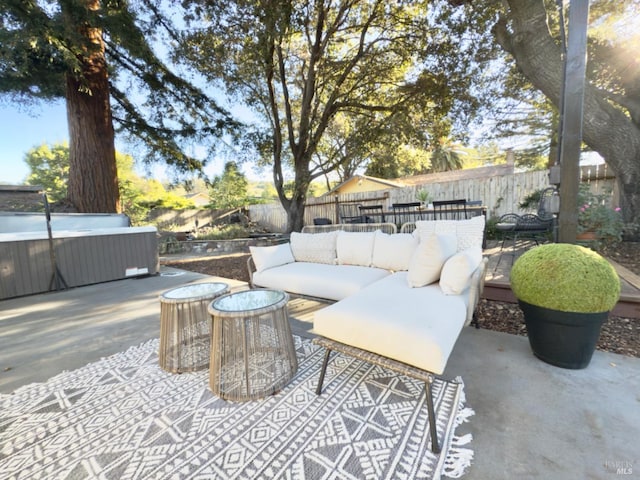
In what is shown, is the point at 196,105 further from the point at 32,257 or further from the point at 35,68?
the point at 32,257

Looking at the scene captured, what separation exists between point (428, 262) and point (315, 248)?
148cm

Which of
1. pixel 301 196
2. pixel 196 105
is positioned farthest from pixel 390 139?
pixel 196 105

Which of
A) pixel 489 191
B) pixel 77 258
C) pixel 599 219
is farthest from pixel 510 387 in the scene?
pixel 489 191

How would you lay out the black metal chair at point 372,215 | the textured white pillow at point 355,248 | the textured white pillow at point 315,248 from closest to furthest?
the textured white pillow at point 355,248
the textured white pillow at point 315,248
the black metal chair at point 372,215

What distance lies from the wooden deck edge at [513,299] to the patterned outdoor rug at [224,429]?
5.43 feet

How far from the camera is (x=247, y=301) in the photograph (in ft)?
5.81

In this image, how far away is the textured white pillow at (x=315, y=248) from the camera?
3082 millimetres

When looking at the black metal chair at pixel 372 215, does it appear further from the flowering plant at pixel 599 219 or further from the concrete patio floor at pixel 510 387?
the concrete patio floor at pixel 510 387

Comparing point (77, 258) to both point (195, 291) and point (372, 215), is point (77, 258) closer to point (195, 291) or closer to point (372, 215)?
point (195, 291)

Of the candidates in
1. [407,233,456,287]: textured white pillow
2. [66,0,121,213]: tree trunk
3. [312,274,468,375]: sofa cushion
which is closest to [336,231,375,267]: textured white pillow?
[407,233,456,287]: textured white pillow

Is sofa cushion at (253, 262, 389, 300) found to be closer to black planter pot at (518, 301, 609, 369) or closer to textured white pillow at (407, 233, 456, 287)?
textured white pillow at (407, 233, 456, 287)

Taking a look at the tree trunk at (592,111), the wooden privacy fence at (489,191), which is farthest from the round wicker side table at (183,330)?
the wooden privacy fence at (489,191)

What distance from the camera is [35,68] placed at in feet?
14.8

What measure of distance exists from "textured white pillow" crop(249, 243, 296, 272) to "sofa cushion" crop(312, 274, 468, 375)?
1.47 metres
